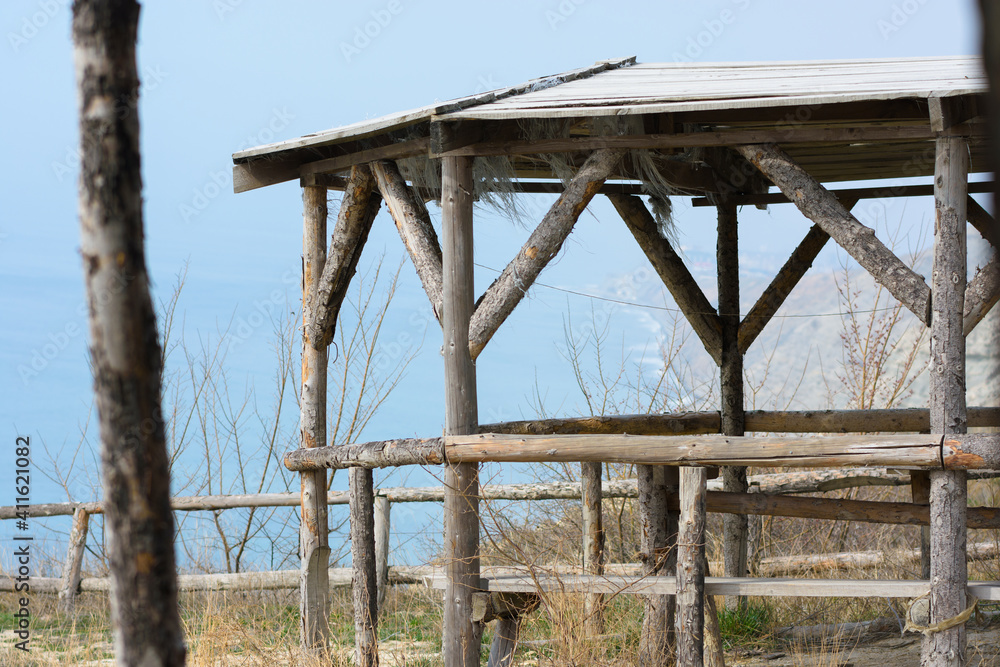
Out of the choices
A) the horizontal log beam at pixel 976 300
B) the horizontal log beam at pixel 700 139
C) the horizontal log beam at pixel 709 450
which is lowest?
the horizontal log beam at pixel 709 450

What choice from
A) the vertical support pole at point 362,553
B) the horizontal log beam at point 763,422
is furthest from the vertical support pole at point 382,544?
the horizontal log beam at point 763,422

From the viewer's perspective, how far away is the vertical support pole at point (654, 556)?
588 cm

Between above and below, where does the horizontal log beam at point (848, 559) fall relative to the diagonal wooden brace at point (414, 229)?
below

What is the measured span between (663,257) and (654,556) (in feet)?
8.20

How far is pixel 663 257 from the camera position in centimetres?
752

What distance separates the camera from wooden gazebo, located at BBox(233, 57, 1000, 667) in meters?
4.71

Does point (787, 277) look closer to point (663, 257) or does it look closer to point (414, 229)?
point (663, 257)

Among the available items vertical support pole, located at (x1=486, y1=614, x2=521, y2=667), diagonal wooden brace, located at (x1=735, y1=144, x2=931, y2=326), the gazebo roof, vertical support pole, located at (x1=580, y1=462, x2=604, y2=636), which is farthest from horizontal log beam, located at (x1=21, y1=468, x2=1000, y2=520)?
diagonal wooden brace, located at (x1=735, y1=144, x2=931, y2=326)

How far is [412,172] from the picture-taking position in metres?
6.25

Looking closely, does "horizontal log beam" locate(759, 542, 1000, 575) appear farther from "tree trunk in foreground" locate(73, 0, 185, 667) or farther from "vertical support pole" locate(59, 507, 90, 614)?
"vertical support pole" locate(59, 507, 90, 614)

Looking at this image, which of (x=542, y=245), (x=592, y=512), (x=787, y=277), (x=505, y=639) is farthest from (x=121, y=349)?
(x=787, y=277)

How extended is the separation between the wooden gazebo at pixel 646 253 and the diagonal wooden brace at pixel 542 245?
11 mm

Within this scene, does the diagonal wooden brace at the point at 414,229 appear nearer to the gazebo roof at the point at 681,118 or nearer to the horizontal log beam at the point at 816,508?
the gazebo roof at the point at 681,118

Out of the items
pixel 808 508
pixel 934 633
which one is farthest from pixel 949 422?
pixel 808 508
